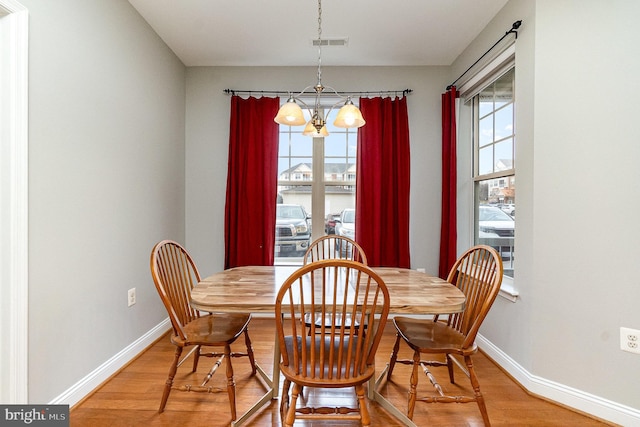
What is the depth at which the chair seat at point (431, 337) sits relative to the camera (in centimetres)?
156

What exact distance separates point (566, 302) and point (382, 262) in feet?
4.78

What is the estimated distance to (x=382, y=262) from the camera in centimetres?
299

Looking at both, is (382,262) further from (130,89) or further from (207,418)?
(130,89)

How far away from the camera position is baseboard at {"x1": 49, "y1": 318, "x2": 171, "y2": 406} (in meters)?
1.69

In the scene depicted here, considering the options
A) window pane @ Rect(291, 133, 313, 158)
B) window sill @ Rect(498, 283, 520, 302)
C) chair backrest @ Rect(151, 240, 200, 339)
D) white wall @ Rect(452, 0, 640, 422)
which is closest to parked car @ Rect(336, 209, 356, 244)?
window pane @ Rect(291, 133, 313, 158)

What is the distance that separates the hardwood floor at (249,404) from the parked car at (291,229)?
1265 millimetres

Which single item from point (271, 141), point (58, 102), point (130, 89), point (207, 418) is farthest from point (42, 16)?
point (207, 418)

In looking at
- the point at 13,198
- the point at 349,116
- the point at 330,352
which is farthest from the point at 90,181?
the point at 330,352

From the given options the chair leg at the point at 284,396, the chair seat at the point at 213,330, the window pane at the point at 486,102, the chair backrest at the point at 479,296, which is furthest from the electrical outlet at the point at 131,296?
the window pane at the point at 486,102

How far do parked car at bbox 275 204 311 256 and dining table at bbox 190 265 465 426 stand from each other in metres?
1.13

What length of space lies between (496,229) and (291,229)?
1.89 meters

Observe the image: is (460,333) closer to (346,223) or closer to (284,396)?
(284,396)

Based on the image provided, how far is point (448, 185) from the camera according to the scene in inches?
114

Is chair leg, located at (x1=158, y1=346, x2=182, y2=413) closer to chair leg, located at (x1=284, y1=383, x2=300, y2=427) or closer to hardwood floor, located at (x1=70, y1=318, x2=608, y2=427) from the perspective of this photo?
hardwood floor, located at (x1=70, y1=318, x2=608, y2=427)
